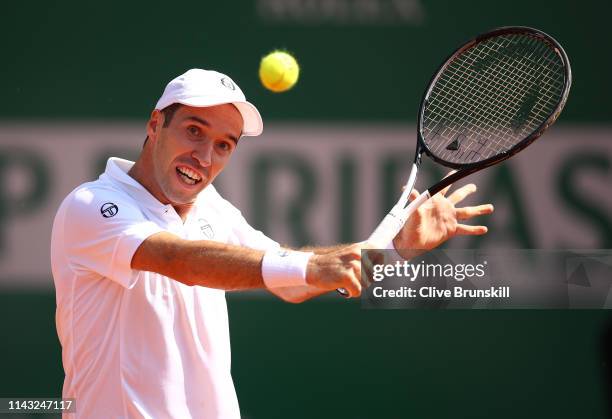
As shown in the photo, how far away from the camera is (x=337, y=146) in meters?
4.64

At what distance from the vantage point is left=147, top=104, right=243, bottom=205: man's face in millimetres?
2805

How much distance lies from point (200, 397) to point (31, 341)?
203cm

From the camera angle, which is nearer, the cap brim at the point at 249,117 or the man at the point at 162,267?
the man at the point at 162,267

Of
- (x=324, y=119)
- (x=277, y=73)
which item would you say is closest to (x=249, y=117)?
(x=277, y=73)

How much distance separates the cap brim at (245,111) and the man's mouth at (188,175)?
0.57 ft

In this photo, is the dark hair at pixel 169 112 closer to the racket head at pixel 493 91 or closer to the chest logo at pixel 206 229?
the chest logo at pixel 206 229

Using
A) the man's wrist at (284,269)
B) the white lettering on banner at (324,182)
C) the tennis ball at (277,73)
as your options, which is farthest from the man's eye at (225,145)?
the white lettering on banner at (324,182)

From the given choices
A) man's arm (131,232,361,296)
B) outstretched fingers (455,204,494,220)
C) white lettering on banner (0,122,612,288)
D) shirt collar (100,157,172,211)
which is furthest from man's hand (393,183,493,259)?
white lettering on banner (0,122,612,288)

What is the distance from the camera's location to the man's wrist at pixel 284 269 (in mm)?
2279

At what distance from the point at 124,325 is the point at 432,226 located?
894mm

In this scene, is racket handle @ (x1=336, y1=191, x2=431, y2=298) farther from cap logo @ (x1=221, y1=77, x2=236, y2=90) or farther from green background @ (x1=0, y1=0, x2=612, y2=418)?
green background @ (x1=0, y1=0, x2=612, y2=418)

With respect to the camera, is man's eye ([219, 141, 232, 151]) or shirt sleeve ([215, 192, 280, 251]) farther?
shirt sleeve ([215, 192, 280, 251])

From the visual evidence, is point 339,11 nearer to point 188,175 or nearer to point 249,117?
point 249,117

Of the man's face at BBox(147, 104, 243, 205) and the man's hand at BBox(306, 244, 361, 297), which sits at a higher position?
the man's face at BBox(147, 104, 243, 205)
